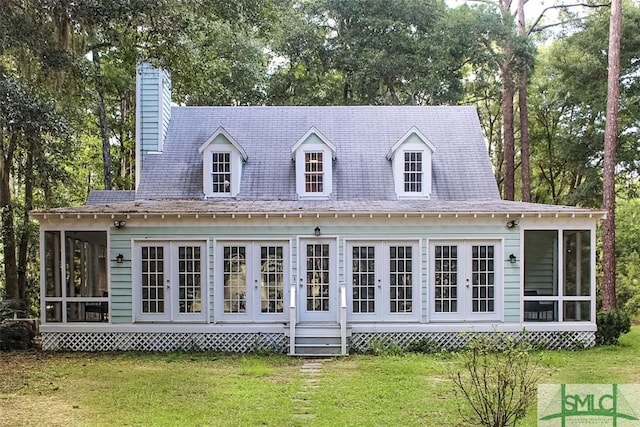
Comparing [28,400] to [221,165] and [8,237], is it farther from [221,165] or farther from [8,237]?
[8,237]

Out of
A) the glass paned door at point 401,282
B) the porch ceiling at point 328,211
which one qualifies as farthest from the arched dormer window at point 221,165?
the glass paned door at point 401,282

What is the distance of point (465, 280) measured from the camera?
46.2 feet

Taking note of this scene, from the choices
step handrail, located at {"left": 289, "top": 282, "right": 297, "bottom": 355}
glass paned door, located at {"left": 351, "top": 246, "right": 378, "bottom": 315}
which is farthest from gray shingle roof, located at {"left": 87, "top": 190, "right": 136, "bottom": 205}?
glass paned door, located at {"left": 351, "top": 246, "right": 378, "bottom": 315}

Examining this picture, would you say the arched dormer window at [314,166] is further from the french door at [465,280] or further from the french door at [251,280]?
the french door at [465,280]

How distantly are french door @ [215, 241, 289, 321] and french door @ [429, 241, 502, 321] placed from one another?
324 centimetres

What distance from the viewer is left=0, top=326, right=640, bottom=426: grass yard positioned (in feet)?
26.7

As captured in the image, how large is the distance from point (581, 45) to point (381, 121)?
314 inches

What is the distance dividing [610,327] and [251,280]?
7820 mm

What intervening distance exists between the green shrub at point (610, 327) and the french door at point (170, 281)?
338 inches

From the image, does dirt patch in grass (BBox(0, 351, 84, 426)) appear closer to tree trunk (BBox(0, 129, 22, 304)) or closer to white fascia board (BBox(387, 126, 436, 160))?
tree trunk (BBox(0, 129, 22, 304))

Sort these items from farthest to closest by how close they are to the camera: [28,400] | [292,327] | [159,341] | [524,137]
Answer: [524,137] → [159,341] → [292,327] → [28,400]

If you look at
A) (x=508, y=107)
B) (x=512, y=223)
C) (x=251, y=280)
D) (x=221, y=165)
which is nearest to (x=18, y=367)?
(x=251, y=280)

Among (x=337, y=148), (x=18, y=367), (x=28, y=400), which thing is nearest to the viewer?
(x=28, y=400)

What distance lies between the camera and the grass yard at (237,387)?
8.13 m
